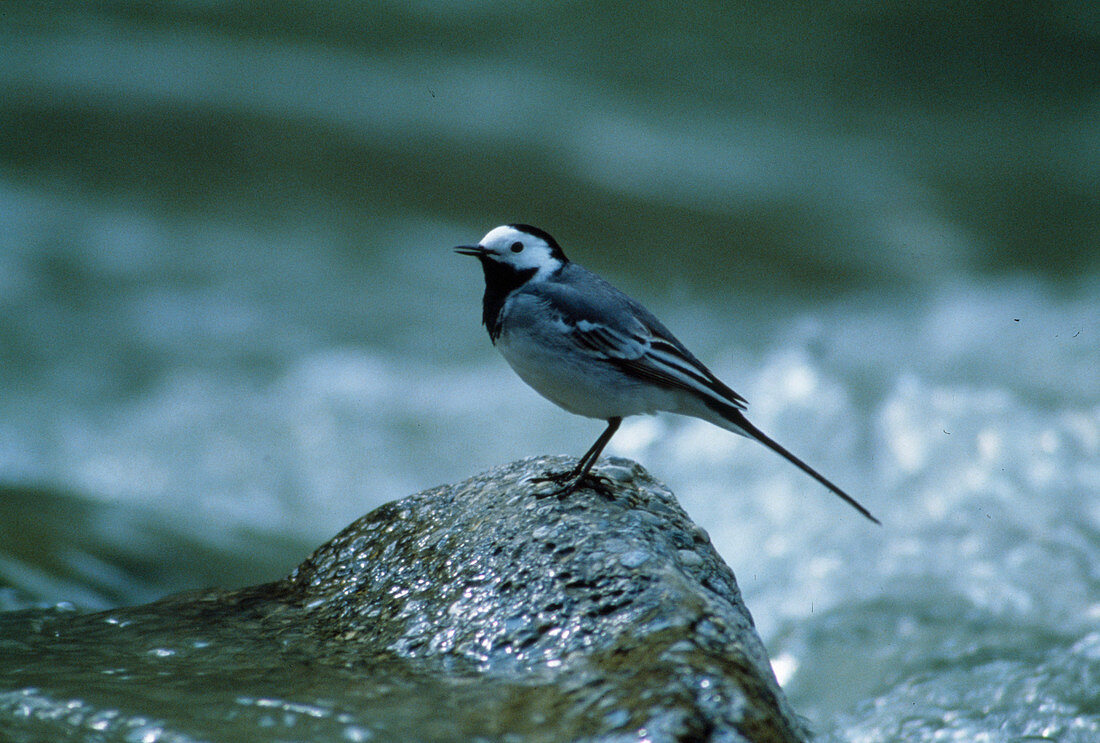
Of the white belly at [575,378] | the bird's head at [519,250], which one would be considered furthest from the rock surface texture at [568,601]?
the bird's head at [519,250]

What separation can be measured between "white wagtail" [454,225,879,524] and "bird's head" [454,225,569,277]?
0.13 m

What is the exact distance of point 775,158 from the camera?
14.6 m

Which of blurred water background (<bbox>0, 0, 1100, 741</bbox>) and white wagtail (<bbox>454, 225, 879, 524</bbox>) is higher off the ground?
blurred water background (<bbox>0, 0, 1100, 741</bbox>)

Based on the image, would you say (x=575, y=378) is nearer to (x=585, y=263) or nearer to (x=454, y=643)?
(x=454, y=643)

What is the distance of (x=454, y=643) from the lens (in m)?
3.95

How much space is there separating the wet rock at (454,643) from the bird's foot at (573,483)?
4 centimetres

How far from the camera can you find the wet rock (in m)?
3.22

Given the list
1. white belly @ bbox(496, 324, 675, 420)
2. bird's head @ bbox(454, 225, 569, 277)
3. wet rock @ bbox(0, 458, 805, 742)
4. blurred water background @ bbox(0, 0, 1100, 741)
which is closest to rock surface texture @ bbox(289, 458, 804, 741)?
wet rock @ bbox(0, 458, 805, 742)

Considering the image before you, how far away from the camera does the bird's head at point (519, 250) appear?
525 centimetres

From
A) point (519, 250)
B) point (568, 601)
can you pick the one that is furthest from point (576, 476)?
point (519, 250)

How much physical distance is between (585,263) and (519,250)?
816 centimetres

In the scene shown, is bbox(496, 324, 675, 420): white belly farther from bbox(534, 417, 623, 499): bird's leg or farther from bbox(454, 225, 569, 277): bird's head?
bbox(454, 225, 569, 277): bird's head

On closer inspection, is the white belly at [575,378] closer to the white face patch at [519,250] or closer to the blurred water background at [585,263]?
the white face patch at [519,250]

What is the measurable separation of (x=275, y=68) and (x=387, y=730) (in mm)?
12996
